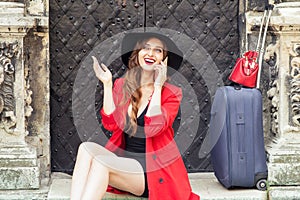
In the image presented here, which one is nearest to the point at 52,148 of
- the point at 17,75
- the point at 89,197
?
the point at 17,75

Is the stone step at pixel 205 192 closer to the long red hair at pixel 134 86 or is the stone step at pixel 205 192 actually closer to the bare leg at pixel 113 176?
the bare leg at pixel 113 176

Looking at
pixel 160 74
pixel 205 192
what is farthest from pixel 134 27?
pixel 205 192

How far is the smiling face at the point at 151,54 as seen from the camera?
203 inches

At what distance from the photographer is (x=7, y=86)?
539 centimetres

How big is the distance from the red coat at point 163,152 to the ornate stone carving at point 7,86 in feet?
2.26

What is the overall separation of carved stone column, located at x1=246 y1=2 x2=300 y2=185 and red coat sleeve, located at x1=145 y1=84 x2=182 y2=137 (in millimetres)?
824

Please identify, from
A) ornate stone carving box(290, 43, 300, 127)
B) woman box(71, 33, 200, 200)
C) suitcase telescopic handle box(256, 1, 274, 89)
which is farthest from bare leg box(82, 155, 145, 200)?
ornate stone carving box(290, 43, 300, 127)

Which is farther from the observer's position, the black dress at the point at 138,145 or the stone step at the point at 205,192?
the stone step at the point at 205,192

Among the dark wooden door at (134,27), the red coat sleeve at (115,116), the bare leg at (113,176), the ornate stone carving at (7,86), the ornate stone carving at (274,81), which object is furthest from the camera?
the dark wooden door at (134,27)

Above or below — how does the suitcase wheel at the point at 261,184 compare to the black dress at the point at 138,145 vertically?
below

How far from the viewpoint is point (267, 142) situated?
5738mm

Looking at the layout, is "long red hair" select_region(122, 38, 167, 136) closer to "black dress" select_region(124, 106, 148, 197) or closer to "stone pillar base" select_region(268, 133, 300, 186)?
"black dress" select_region(124, 106, 148, 197)

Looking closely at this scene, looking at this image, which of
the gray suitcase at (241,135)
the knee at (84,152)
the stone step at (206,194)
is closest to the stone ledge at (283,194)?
the stone step at (206,194)

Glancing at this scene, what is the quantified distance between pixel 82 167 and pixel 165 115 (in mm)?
621
